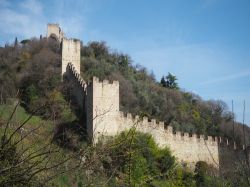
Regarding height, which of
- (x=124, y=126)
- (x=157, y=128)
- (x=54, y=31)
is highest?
(x=54, y=31)

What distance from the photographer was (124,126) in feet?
91.0

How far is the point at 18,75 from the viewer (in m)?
38.0

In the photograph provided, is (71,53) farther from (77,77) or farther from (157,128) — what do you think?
(157,128)

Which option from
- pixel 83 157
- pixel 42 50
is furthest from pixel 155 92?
pixel 83 157

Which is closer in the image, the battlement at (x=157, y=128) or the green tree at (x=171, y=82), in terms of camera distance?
the battlement at (x=157, y=128)

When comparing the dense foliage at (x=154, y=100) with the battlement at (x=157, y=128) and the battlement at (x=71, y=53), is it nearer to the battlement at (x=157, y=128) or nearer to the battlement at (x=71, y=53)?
the battlement at (x=71, y=53)

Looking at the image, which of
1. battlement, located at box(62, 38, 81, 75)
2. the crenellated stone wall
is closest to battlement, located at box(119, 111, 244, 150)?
battlement, located at box(62, 38, 81, 75)

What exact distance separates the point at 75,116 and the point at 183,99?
27.8 metres

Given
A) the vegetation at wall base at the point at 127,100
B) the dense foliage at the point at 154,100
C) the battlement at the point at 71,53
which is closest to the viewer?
the vegetation at wall base at the point at 127,100

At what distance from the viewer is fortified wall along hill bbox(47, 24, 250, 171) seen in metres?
27.2

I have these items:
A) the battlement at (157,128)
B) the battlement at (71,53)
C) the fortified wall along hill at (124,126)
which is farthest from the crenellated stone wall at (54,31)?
Result: the battlement at (157,128)

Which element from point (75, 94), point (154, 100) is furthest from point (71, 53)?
point (154, 100)

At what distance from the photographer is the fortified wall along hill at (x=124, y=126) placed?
27.2m

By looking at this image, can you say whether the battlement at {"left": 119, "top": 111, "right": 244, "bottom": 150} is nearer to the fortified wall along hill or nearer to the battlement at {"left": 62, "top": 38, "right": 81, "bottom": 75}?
the fortified wall along hill
